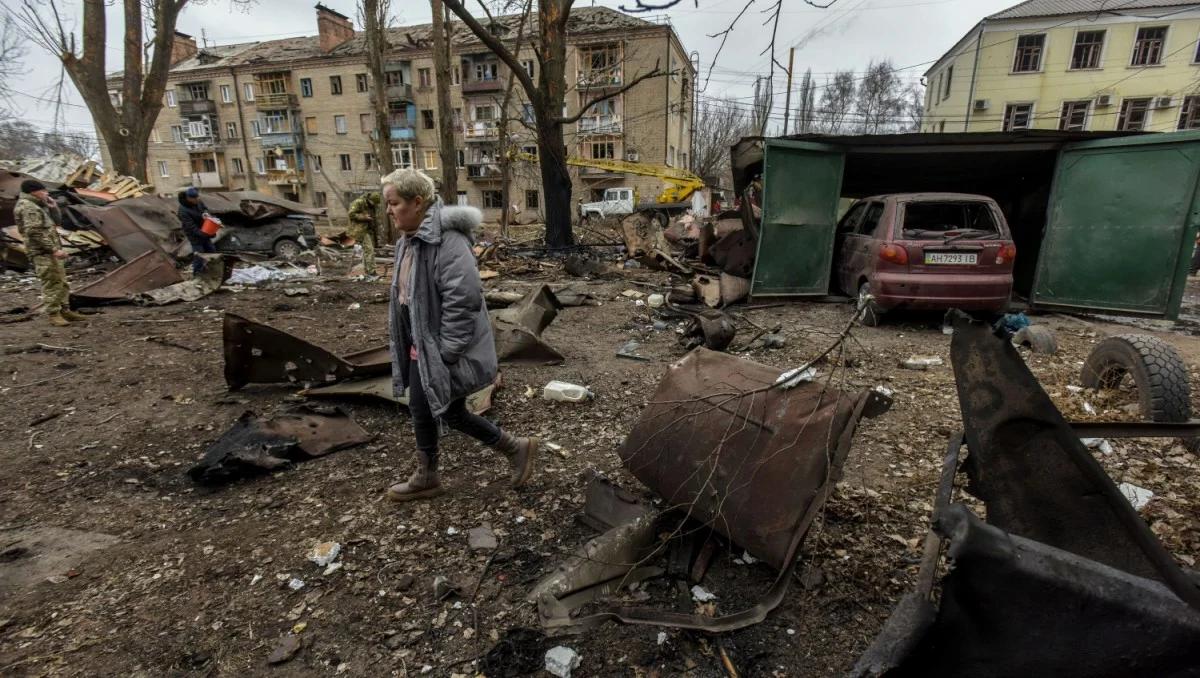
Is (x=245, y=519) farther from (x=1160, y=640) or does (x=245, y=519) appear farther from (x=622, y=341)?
(x=622, y=341)

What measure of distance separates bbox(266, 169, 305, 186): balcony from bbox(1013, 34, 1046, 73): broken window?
153ft

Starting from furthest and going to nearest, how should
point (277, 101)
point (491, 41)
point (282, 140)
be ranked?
point (282, 140), point (277, 101), point (491, 41)

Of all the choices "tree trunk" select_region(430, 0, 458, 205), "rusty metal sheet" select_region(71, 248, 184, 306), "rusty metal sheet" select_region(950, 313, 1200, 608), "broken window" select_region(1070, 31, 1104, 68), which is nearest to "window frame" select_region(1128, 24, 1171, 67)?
"broken window" select_region(1070, 31, 1104, 68)

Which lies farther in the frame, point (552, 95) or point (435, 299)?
point (552, 95)

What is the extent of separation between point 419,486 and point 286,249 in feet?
37.7

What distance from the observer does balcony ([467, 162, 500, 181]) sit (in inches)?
1485

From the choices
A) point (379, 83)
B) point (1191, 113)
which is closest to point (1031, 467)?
point (379, 83)

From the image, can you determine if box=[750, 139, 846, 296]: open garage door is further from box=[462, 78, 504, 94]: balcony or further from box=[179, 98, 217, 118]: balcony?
box=[179, 98, 217, 118]: balcony

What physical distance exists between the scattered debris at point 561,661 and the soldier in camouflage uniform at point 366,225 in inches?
381

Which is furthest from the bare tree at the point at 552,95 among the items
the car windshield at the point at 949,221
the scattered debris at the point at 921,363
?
the scattered debris at the point at 921,363

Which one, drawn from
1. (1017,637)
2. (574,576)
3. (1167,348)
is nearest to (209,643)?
(574,576)

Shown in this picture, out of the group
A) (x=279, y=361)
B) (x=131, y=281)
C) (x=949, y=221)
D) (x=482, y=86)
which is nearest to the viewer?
(x=279, y=361)

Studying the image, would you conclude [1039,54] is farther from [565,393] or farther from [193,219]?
[193,219]

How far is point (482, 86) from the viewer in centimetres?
3641
